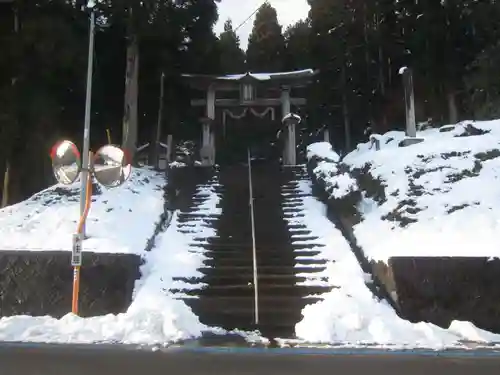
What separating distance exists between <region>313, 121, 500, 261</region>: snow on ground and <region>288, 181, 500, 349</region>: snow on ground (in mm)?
840

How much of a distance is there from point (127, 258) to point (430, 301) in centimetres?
496

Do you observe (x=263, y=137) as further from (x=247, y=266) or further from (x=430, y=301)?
(x=430, y=301)

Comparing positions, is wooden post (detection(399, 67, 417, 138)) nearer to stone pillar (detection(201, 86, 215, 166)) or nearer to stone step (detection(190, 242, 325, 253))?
stone step (detection(190, 242, 325, 253))

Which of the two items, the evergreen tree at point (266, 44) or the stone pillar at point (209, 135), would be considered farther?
the evergreen tree at point (266, 44)

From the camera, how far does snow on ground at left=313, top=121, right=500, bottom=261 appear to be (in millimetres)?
9250

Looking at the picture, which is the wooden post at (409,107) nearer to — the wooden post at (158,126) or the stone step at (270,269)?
the stone step at (270,269)

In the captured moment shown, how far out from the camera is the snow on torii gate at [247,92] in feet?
65.9

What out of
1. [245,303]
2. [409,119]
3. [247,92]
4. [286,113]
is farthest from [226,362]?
[247,92]

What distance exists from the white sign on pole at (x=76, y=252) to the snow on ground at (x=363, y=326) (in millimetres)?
3494

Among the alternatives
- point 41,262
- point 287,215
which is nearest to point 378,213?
point 287,215

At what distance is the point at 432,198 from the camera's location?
34.8ft

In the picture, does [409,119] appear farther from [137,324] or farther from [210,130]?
[137,324]

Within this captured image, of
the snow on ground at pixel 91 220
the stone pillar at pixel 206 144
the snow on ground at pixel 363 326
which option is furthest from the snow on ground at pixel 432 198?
the stone pillar at pixel 206 144

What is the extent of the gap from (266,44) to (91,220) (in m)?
31.4
